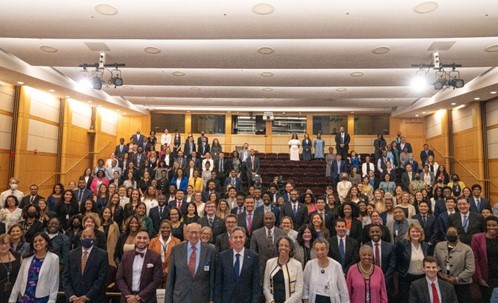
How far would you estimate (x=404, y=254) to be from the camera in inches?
154

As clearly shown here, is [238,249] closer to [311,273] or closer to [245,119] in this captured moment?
[311,273]

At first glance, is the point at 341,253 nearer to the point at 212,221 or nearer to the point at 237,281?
the point at 237,281

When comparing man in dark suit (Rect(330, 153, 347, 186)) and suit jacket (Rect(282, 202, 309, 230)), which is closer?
suit jacket (Rect(282, 202, 309, 230))

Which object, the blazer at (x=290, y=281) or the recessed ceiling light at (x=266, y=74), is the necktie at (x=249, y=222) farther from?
the recessed ceiling light at (x=266, y=74)

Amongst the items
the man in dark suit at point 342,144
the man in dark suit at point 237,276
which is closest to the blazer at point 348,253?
the man in dark suit at point 237,276

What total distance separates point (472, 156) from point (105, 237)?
11.1 m

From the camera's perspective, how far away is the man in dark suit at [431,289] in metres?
3.17

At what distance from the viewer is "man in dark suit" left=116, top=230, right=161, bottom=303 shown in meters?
3.34

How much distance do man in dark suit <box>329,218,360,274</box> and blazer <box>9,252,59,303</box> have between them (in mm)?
2985

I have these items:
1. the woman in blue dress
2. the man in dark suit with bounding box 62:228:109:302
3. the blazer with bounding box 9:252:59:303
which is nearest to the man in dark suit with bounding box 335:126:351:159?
the woman in blue dress

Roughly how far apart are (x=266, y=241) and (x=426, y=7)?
373 centimetres

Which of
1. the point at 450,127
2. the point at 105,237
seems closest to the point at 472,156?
the point at 450,127

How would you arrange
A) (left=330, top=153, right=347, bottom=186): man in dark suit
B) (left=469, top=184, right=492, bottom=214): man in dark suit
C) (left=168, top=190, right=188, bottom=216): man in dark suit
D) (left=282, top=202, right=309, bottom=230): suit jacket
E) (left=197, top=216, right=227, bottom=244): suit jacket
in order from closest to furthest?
(left=197, top=216, right=227, bottom=244): suit jacket, (left=282, top=202, right=309, bottom=230): suit jacket, (left=469, top=184, right=492, bottom=214): man in dark suit, (left=168, top=190, right=188, bottom=216): man in dark suit, (left=330, top=153, right=347, bottom=186): man in dark suit

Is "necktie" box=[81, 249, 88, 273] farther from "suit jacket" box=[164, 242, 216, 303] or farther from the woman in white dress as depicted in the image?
the woman in white dress
